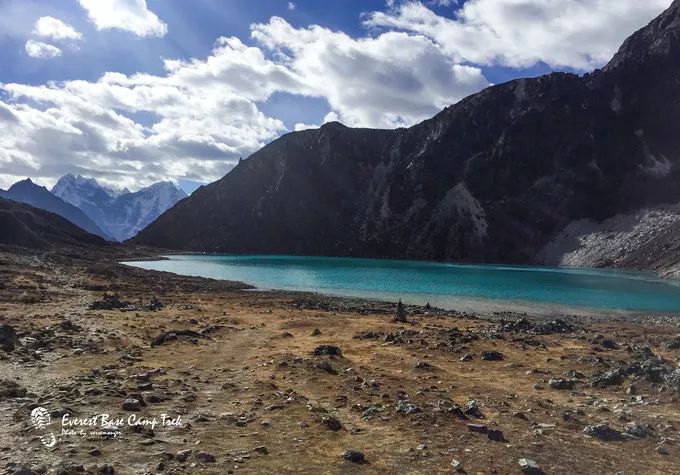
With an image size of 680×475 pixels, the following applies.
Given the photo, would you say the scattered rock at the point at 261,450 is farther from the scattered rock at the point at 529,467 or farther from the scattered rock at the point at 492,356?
the scattered rock at the point at 492,356

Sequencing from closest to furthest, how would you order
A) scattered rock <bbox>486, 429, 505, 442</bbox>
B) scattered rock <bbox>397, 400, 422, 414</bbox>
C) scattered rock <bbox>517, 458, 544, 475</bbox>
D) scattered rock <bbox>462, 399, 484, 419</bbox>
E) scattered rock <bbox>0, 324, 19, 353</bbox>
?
scattered rock <bbox>517, 458, 544, 475</bbox>
scattered rock <bbox>486, 429, 505, 442</bbox>
scattered rock <bbox>397, 400, 422, 414</bbox>
scattered rock <bbox>462, 399, 484, 419</bbox>
scattered rock <bbox>0, 324, 19, 353</bbox>

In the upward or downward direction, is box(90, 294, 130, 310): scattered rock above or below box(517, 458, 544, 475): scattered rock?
below

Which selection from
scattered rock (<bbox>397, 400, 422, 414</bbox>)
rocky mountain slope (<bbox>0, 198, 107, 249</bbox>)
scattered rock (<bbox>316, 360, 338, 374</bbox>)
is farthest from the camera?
rocky mountain slope (<bbox>0, 198, 107, 249</bbox>)

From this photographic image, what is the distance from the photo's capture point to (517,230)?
19750 centimetres

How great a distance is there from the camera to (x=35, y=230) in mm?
159375

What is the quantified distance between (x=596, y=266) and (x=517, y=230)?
42.2m

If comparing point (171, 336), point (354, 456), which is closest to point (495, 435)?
point (354, 456)

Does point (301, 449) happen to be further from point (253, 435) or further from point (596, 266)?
point (596, 266)

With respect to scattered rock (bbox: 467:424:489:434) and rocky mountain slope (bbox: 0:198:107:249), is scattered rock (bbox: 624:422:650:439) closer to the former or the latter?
scattered rock (bbox: 467:424:489:434)

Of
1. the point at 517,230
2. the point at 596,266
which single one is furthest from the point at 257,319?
the point at 517,230

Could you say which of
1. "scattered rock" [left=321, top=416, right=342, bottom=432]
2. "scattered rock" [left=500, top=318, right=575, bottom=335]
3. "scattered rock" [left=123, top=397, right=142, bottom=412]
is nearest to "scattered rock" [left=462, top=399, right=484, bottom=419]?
"scattered rock" [left=321, top=416, right=342, bottom=432]

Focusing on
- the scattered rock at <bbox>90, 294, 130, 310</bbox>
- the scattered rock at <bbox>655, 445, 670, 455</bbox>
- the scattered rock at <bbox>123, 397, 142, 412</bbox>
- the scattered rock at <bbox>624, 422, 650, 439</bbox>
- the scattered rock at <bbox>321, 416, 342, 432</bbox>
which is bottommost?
the scattered rock at <bbox>90, 294, 130, 310</bbox>

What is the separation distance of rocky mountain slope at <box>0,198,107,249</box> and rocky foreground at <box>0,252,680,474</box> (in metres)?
116

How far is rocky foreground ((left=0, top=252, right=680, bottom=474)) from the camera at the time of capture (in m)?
11.8
